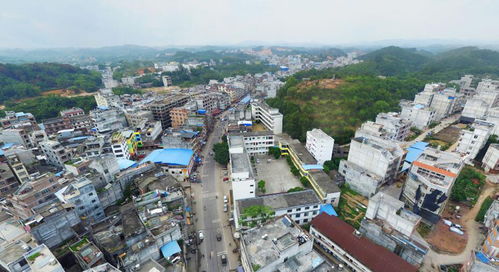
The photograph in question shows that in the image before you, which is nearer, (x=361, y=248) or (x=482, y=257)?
(x=482, y=257)

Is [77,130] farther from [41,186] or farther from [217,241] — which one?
[217,241]

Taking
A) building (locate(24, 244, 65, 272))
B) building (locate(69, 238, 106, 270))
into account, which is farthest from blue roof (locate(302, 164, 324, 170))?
building (locate(24, 244, 65, 272))

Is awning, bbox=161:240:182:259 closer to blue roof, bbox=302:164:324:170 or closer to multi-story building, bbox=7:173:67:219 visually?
multi-story building, bbox=7:173:67:219

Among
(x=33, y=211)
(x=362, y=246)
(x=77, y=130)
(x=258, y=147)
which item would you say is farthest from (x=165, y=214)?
(x=77, y=130)

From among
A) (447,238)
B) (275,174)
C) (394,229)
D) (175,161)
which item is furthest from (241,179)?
(447,238)

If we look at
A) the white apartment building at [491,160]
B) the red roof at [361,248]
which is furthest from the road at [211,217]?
the white apartment building at [491,160]

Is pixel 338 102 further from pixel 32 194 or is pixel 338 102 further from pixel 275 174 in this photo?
pixel 32 194
